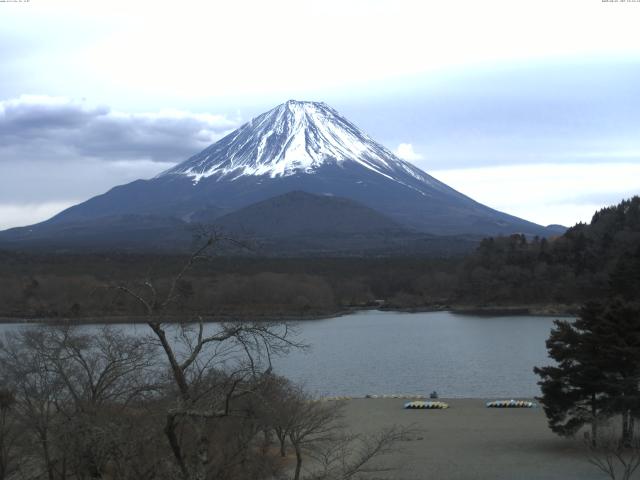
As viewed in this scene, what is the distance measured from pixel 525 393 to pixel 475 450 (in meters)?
9.08

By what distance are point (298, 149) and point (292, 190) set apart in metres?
20.1

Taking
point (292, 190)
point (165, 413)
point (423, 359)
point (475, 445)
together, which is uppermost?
point (292, 190)

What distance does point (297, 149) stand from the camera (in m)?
178

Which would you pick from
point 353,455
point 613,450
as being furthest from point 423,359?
point 613,450

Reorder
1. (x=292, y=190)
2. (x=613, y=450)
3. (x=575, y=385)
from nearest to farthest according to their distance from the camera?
(x=613, y=450), (x=575, y=385), (x=292, y=190)

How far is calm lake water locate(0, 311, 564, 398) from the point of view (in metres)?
27.4

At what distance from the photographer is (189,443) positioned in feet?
27.0

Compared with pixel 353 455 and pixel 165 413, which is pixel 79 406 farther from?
pixel 353 455

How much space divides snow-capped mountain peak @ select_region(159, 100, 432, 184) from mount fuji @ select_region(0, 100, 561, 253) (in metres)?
0.20

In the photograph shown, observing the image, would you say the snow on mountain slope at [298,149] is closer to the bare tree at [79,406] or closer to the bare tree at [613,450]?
the bare tree at [613,450]

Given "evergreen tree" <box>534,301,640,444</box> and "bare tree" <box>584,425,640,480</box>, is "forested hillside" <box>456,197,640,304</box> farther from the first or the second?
"bare tree" <box>584,425,640,480</box>

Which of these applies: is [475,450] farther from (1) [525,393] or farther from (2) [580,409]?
(1) [525,393]

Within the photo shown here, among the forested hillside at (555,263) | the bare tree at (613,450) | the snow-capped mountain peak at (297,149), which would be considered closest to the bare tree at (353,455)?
the bare tree at (613,450)

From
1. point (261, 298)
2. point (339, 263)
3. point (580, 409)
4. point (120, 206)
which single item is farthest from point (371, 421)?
point (120, 206)
